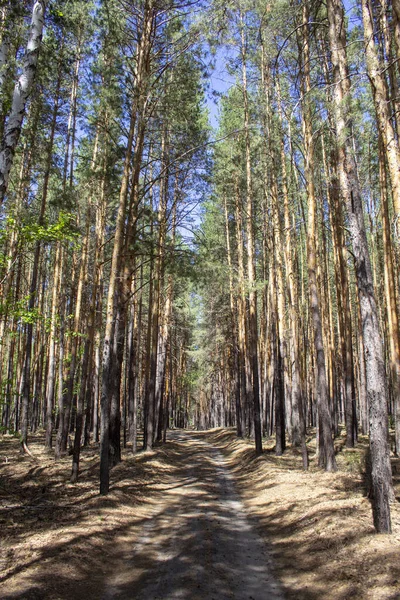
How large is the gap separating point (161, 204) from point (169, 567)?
539 inches

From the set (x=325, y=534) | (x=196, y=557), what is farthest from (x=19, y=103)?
(x=325, y=534)

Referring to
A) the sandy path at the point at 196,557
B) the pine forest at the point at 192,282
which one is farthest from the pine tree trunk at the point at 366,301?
the sandy path at the point at 196,557

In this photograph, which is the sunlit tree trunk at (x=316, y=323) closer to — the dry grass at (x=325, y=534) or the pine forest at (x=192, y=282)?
the pine forest at (x=192, y=282)

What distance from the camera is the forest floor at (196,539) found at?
187 inches

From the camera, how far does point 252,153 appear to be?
16.7 meters

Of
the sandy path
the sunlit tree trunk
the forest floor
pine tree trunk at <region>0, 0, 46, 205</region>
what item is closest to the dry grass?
the forest floor

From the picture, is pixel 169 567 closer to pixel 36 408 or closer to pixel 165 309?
pixel 165 309

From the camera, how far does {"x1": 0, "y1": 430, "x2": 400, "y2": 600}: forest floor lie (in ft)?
15.6

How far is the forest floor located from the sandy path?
16 millimetres

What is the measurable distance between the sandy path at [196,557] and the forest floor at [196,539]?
0.02m

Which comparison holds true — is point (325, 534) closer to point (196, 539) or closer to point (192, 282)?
point (196, 539)

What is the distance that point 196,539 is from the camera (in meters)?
6.49

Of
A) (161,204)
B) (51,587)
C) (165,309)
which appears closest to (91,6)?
(161,204)

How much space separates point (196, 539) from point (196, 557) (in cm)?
77
